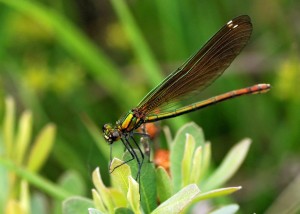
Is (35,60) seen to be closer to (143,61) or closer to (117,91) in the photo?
(117,91)

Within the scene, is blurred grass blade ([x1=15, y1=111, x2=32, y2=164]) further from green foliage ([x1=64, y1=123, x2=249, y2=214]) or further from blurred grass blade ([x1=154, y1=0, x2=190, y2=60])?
blurred grass blade ([x1=154, y1=0, x2=190, y2=60])

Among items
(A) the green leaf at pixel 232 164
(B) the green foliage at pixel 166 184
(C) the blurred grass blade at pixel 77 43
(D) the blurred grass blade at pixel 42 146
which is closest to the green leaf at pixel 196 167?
(B) the green foliage at pixel 166 184

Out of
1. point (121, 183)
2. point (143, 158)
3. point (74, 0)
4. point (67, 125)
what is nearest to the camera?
point (121, 183)

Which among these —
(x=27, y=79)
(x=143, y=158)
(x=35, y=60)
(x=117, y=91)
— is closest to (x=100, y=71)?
(x=117, y=91)

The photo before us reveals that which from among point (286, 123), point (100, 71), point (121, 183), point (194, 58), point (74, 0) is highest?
point (74, 0)

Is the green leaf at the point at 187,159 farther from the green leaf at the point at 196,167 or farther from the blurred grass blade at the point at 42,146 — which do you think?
the blurred grass blade at the point at 42,146

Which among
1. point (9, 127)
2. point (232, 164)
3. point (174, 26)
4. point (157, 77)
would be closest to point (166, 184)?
point (232, 164)
